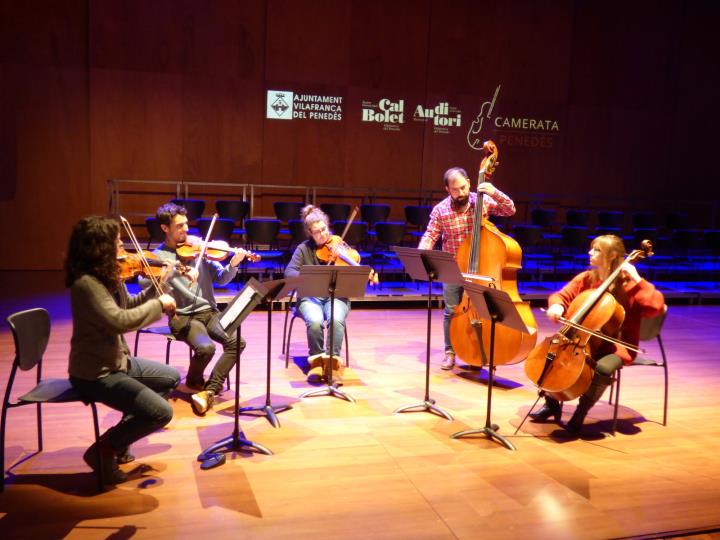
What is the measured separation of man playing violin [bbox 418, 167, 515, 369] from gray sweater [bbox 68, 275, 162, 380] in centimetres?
255

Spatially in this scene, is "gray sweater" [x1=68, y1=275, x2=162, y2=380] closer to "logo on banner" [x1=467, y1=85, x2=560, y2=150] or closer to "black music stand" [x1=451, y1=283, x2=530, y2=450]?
"black music stand" [x1=451, y1=283, x2=530, y2=450]

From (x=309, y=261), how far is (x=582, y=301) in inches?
75.2

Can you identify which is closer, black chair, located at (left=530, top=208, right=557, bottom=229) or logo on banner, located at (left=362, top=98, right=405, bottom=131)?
black chair, located at (left=530, top=208, right=557, bottom=229)

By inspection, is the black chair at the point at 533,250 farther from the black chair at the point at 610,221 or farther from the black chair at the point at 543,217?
the black chair at the point at 610,221

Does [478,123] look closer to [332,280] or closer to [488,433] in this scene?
[332,280]

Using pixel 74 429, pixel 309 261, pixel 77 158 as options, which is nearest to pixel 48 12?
pixel 77 158

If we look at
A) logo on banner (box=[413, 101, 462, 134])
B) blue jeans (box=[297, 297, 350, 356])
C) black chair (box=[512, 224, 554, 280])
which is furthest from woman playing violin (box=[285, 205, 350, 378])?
logo on banner (box=[413, 101, 462, 134])

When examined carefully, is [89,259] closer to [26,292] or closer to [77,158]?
[26,292]

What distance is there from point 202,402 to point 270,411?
399 mm

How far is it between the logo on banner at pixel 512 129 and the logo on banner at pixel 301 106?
2.06m

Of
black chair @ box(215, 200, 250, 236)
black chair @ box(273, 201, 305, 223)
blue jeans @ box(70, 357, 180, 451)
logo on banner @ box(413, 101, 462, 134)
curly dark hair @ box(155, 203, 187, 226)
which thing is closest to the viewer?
blue jeans @ box(70, 357, 180, 451)

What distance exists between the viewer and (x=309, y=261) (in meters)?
4.93

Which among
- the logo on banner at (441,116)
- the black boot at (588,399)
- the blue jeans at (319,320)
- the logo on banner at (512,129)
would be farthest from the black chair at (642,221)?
the black boot at (588,399)

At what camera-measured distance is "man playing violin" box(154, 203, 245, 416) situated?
13.9 feet
